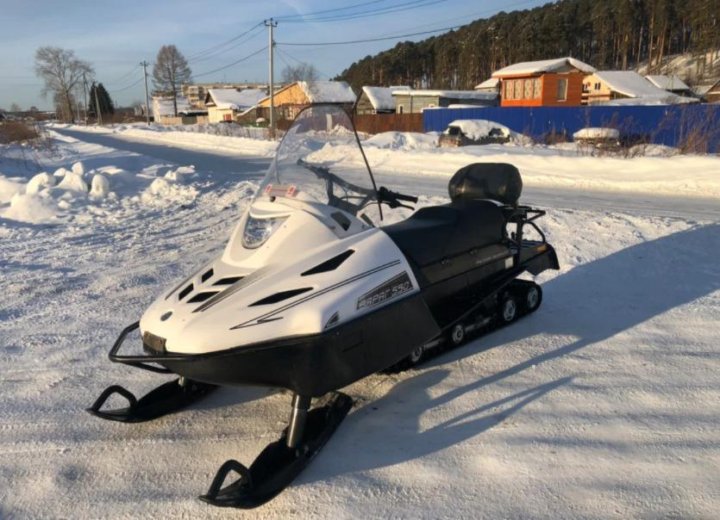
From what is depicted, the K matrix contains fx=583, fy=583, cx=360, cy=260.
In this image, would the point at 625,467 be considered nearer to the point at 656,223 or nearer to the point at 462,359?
the point at 462,359

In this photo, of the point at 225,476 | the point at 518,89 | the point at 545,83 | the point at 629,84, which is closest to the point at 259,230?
the point at 225,476

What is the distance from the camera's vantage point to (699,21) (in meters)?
57.6

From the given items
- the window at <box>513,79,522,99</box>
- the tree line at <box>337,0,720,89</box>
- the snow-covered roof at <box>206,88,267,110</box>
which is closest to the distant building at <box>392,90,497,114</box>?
the window at <box>513,79,522,99</box>

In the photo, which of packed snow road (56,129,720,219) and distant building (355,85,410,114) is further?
distant building (355,85,410,114)

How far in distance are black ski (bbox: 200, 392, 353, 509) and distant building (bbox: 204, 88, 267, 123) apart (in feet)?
236

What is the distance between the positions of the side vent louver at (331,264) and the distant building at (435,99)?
1808 inches

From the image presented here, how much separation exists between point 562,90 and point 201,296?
4572 centimetres

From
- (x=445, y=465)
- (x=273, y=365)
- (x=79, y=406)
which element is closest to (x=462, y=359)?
(x=445, y=465)

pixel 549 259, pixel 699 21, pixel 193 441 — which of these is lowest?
pixel 193 441

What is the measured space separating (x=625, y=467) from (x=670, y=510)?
0.96 ft

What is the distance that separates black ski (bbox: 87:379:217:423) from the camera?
2.97m

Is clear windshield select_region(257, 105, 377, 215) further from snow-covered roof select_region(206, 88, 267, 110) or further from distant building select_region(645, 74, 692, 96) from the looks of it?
snow-covered roof select_region(206, 88, 267, 110)

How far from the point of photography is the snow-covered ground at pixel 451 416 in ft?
7.93

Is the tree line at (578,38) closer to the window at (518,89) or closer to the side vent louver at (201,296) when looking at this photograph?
the window at (518,89)
